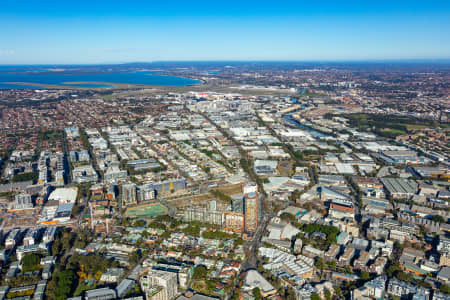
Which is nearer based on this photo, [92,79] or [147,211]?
[147,211]

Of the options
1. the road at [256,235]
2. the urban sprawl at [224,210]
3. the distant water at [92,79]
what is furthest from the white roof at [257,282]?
the distant water at [92,79]

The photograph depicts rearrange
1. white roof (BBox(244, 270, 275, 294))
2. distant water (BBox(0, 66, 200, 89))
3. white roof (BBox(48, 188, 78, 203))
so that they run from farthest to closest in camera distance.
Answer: distant water (BBox(0, 66, 200, 89)) → white roof (BBox(48, 188, 78, 203)) → white roof (BBox(244, 270, 275, 294))

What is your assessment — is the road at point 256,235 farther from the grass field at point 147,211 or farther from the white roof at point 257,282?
the grass field at point 147,211

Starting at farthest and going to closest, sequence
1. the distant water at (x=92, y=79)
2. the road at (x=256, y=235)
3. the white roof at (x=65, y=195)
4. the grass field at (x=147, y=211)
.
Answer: the distant water at (x=92, y=79)
the white roof at (x=65, y=195)
the grass field at (x=147, y=211)
the road at (x=256, y=235)

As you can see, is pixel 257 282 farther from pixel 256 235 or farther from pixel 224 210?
pixel 224 210

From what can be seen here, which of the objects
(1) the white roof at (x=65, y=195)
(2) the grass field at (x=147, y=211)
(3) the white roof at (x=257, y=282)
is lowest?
(3) the white roof at (x=257, y=282)

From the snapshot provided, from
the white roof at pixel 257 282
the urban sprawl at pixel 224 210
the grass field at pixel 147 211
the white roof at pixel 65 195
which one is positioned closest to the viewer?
the white roof at pixel 257 282

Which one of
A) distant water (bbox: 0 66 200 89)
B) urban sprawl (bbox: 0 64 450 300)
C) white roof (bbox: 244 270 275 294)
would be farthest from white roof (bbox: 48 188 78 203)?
distant water (bbox: 0 66 200 89)

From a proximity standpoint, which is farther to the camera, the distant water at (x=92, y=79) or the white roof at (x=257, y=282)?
the distant water at (x=92, y=79)

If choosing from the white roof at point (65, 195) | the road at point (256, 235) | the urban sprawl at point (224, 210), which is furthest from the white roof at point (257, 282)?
the white roof at point (65, 195)

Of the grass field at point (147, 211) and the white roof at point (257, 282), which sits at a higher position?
the grass field at point (147, 211)

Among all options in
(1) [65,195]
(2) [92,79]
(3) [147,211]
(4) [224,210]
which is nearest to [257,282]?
(4) [224,210]

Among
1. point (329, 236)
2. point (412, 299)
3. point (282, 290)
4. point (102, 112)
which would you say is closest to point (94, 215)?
point (282, 290)

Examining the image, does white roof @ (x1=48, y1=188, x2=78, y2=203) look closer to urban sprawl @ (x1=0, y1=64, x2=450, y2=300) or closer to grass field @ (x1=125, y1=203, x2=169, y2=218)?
urban sprawl @ (x1=0, y1=64, x2=450, y2=300)
